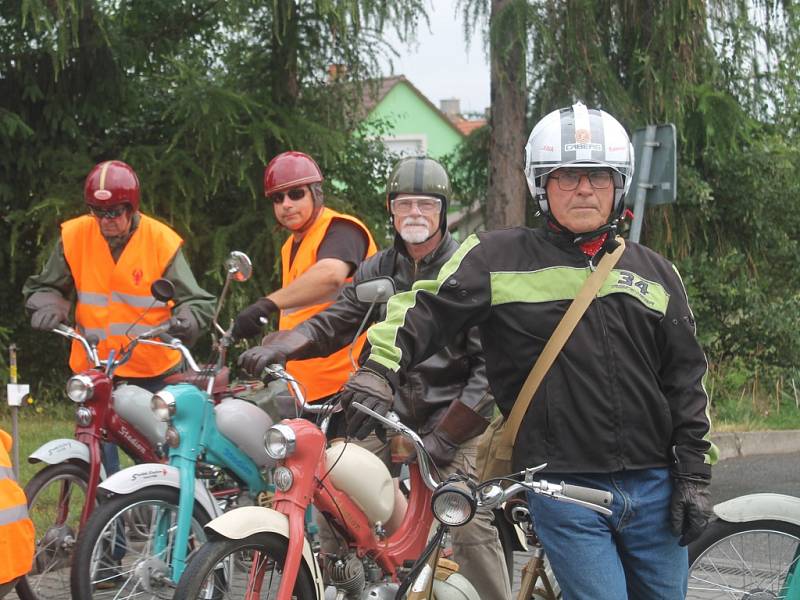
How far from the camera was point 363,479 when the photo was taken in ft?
14.4

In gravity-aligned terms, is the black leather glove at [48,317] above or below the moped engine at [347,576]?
above

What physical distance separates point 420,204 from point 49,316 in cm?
204

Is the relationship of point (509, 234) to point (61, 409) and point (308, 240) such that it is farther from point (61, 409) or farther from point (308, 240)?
point (61, 409)

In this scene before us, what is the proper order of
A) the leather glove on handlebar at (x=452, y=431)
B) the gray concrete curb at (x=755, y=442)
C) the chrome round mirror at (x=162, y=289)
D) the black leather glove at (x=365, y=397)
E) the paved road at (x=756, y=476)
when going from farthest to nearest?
the gray concrete curb at (x=755, y=442) < the paved road at (x=756, y=476) < the chrome round mirror at (x=162, y=289) < the leather glove on handlebar at (x=452, y=431) < the black leather glove at (x=365, y=397)

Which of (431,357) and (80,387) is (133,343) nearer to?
(80,387)

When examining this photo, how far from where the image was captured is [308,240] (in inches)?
230

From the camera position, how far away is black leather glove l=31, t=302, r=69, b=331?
232 inches

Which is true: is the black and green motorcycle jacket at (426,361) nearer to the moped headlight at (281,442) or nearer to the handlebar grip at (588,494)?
the moped headlight at (281,442)

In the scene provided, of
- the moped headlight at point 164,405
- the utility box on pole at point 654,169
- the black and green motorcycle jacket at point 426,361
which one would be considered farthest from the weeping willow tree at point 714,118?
the moped headlight at point 164,405

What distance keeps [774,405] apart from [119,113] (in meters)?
7.23

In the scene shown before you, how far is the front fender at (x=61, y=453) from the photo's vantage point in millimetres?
5590

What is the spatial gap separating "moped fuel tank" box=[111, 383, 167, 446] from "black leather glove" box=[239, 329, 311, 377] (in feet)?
4.03

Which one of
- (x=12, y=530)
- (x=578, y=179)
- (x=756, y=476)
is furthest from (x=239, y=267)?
(x=756, y=476)

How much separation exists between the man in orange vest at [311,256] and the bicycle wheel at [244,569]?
1514mm
